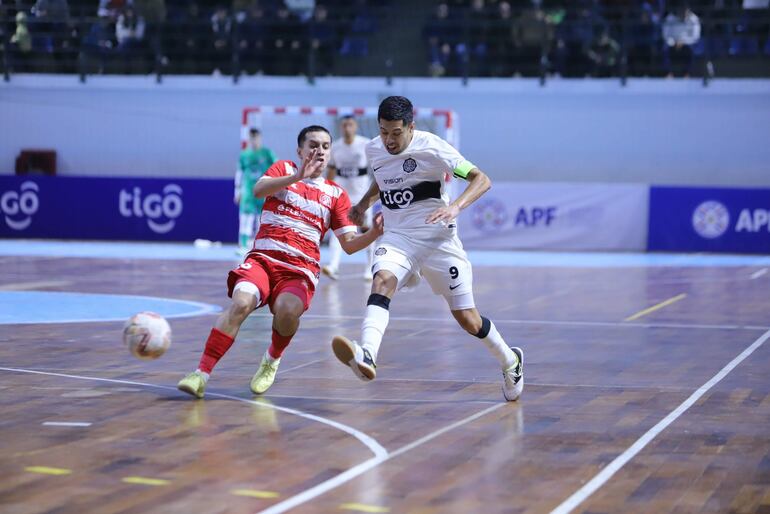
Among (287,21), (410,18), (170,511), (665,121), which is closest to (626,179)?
(665,121)

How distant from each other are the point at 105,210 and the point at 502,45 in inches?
396

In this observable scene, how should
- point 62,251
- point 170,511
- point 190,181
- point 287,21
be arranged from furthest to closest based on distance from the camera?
point 287,21
point 190,181
point 62,251
point 170,511

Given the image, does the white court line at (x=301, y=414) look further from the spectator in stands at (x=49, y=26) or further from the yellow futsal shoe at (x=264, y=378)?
the spectator in stands at (x=49, y=26)

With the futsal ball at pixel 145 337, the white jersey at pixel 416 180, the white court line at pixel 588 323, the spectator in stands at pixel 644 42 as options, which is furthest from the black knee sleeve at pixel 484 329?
the spectator in stands at pixel 644 42

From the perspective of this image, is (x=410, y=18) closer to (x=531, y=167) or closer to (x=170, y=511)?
(x=531, y=167)

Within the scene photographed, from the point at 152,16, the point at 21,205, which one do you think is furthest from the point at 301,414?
the point at 152,16

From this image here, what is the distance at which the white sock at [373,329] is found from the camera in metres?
8.23

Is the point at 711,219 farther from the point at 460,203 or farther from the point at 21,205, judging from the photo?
the point at 460,203

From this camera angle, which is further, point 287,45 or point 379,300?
point 287,45

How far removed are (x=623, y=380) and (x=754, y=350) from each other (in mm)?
2546

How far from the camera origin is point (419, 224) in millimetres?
8883

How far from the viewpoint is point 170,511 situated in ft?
18.9

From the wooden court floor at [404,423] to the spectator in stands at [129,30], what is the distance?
17.9m

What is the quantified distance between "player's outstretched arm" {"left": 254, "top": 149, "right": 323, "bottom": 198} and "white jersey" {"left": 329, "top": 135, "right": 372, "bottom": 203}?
33.7ft
